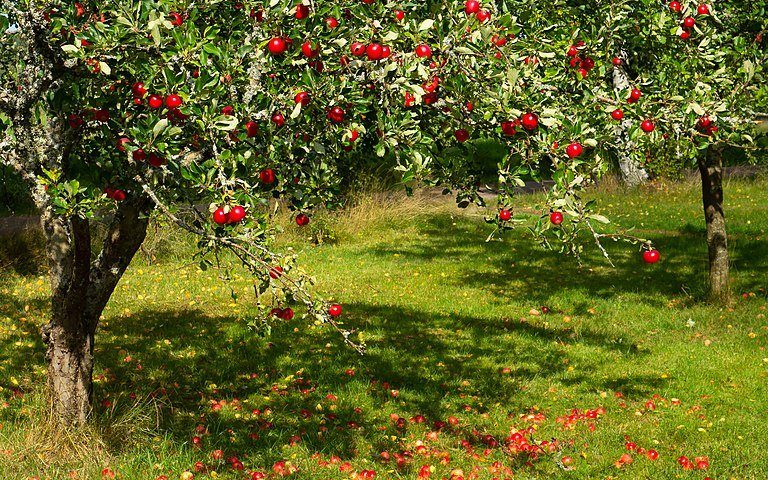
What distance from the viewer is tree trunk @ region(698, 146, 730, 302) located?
9.77 metres

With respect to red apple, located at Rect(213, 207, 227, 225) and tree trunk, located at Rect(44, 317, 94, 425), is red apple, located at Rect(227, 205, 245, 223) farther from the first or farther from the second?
tree trunk, located at Rect(44, 317, 94, 425)

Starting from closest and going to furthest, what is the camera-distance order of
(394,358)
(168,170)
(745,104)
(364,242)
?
(168,170)
(745,104)
(394,358)
(364,242)

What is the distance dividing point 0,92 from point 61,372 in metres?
2.24

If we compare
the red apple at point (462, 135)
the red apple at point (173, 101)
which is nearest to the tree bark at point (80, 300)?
the red apple at point (173, 101)

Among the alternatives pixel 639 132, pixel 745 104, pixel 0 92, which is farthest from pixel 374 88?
pixel 745 104

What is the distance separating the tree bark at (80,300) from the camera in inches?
231

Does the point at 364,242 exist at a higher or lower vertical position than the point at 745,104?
lower

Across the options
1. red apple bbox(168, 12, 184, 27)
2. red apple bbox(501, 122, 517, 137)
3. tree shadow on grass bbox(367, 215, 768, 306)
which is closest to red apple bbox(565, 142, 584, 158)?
red apple bbox(501, 122, 517, 137)

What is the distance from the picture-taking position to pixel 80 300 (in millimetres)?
6035

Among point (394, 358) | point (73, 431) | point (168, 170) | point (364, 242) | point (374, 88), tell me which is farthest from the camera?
point (364, 242)

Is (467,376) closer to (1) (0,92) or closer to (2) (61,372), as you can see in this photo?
(2) (61,372)

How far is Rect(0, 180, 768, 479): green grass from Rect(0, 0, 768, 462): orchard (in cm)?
121

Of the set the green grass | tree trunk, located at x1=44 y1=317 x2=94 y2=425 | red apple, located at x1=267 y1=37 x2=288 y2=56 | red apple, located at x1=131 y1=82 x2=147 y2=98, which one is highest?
red apple, located at x1=267 y1=37 x2=288 y2=56

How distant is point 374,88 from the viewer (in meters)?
5.06
